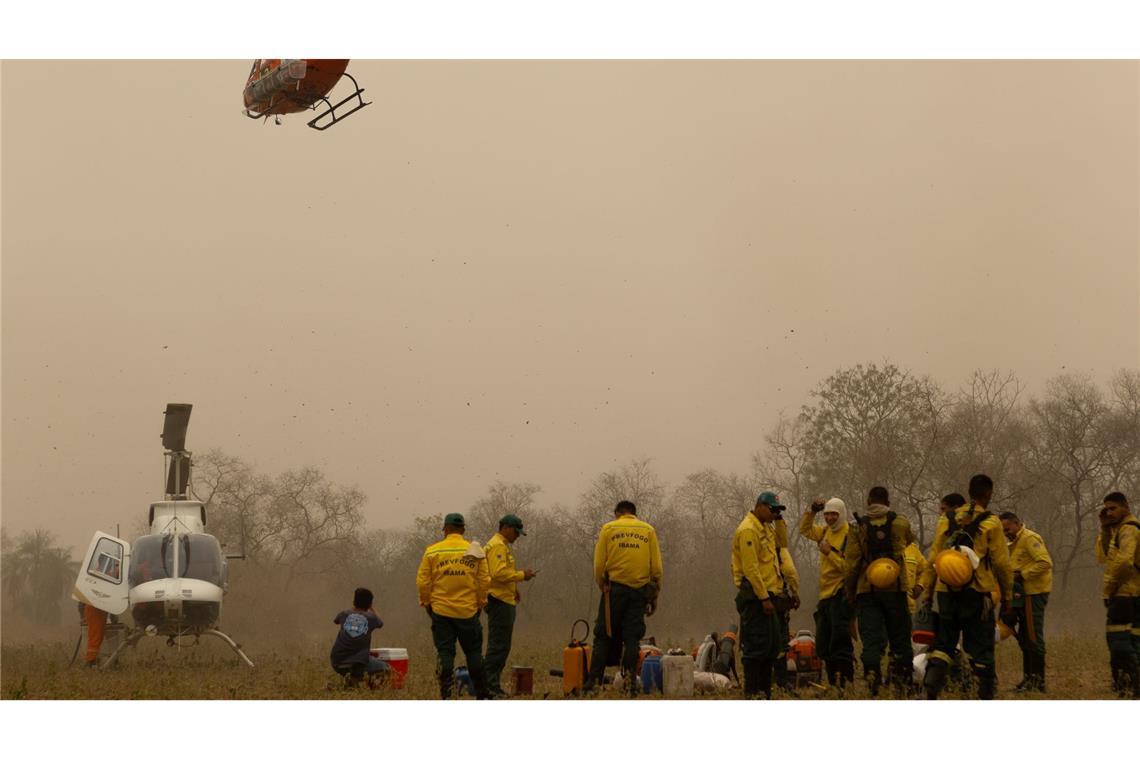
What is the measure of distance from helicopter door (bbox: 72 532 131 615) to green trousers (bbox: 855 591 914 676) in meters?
12.1

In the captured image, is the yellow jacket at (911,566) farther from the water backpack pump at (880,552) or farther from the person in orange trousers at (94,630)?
the person in orange trousers at (94,630)

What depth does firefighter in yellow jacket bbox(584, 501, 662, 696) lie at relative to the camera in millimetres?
13742

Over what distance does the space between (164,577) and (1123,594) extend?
14050mm

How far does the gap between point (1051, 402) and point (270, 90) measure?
32.3m

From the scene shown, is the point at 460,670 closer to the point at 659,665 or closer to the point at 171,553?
the point at 659,665

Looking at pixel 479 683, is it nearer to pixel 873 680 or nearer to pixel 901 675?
pixel 873 680

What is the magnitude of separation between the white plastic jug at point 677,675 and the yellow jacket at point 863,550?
6.36ft

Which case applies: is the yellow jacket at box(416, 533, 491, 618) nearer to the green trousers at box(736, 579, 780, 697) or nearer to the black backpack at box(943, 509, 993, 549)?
the green trousers at box(736, 579, 780, 697)

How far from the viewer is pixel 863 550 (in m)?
13.3

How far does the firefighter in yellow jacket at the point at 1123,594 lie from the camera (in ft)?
40.4

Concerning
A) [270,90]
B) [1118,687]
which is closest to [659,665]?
[1118,687]

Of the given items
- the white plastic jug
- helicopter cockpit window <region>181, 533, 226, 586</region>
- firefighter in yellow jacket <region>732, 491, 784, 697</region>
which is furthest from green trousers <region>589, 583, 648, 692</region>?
helicopter cockpit window <region>181, 533, 226, 586</region>

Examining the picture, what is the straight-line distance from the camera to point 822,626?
14.5 m

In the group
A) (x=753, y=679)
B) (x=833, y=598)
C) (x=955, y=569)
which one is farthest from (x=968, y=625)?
(x=833, y=598)
